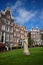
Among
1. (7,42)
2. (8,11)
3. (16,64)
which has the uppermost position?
(8,11)

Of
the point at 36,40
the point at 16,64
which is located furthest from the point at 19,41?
the point at 16,64

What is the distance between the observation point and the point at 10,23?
38531 mm

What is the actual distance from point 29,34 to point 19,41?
1906 cm

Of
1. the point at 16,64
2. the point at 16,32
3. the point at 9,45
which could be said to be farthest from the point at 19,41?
the point at 16,64

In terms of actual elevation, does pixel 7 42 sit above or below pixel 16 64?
above

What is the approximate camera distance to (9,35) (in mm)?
38281

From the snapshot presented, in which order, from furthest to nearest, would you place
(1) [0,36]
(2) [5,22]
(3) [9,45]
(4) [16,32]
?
(4) [16,32] → (3) [9,45] → (2) [5,22] → (1) [0,36]

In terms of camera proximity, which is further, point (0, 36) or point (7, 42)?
point (7, 42)

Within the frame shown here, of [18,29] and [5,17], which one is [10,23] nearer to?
[5,17]

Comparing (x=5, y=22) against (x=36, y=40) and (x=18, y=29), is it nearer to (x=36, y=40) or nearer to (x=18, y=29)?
(x=18, y=29)

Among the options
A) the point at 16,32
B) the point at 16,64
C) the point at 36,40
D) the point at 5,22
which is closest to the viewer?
the point at 16,64

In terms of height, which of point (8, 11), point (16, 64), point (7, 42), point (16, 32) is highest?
point (8, 11)

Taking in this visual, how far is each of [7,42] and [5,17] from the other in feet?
20.2

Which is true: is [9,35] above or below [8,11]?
below
